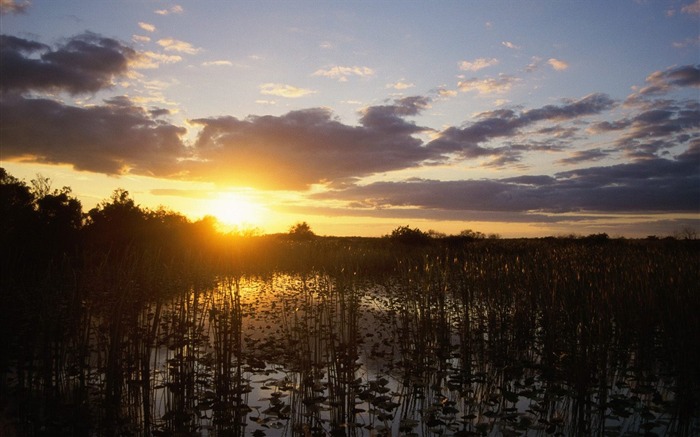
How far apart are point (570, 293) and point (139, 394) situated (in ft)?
26.5

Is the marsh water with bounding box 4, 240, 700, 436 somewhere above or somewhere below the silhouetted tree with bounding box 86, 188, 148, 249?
below

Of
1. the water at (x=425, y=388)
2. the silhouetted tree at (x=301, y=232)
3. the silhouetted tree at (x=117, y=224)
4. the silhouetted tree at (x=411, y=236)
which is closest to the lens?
the water at (x=425, y=388)

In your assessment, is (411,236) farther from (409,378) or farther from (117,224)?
(409,378)

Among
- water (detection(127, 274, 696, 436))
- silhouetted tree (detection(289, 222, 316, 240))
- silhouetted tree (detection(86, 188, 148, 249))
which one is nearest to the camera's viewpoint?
water (detection(127, 274, 696, 436))

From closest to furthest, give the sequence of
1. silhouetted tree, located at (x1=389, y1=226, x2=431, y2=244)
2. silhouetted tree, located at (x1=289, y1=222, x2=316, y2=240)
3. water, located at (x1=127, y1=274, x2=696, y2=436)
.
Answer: water, located at (x1=127, y1=274, x2=696, y2=436)
silhouetted tree, located at (x1=389, y1=226, x2=431, y2=244)
silhouetted tree, located at (x1=289, y1=222, x2=316, y2=240)

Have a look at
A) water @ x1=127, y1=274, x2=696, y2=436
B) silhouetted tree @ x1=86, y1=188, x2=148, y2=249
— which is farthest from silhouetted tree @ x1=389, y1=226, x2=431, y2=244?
water @ x1=127, y1=274, x2=696, y2=436

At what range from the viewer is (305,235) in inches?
2704

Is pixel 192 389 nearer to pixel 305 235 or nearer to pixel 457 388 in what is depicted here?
pixel 457 388

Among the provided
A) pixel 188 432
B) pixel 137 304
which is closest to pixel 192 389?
pixel 188 432

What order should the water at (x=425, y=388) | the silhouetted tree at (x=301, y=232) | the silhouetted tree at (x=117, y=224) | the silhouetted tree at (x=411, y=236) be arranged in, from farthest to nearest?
the silhouetted tree at (x=301, y=232), the silhouetted tree at (x=411, y=236), the silhouetted tree at (x=117, y=224), the water at (x=425, y=388)

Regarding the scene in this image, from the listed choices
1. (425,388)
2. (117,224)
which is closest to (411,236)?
(117,224)

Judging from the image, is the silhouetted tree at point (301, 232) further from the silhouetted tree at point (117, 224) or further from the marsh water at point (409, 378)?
the marsh water at point (409, 378)

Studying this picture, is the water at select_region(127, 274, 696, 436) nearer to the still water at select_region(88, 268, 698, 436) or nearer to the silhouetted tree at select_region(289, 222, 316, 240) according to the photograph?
the still water at select_region(88, 268, 698, 436)

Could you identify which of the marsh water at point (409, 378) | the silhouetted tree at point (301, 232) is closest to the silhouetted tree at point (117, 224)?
the marsh water at point (409, 378)
